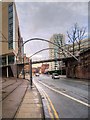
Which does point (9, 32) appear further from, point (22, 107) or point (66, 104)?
point (22, 107)

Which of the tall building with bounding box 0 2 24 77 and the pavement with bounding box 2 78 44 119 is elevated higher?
the tall building with bounding box 0 2 24 77

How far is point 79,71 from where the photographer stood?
207 feet

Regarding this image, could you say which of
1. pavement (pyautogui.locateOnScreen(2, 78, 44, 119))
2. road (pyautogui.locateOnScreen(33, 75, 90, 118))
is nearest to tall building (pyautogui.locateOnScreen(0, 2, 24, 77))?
road (pyautogui.locateOnScreen(33, 75, 90, 118))

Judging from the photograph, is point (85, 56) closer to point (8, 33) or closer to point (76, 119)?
point (8, 33)

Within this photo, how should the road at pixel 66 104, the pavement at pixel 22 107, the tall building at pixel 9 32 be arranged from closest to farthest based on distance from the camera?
the pavement at pixel 22 107 < the road at pixel 66 104 < the tall building at pixel 9 32

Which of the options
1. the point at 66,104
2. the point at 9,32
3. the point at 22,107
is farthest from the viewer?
the point at 9,32

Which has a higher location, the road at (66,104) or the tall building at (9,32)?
the tall building at (9,32)

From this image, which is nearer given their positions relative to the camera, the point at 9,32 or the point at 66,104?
the point at 66,104

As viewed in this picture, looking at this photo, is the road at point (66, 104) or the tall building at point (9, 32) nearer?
the road at point (66, 104)

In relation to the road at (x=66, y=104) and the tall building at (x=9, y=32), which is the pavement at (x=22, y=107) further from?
the tall building at (x=9, y=32)

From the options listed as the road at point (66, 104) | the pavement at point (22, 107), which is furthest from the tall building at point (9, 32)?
the pavement at point (22, 107)

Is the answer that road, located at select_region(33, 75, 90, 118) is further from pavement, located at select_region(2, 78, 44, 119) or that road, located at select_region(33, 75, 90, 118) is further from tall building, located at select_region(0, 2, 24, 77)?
tall building, located at select_region(0, 2, 24, 77)

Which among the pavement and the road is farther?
the road

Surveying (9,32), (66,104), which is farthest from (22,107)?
(9,32)
